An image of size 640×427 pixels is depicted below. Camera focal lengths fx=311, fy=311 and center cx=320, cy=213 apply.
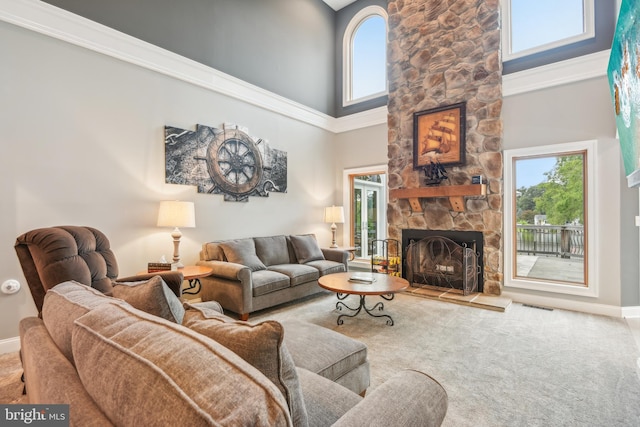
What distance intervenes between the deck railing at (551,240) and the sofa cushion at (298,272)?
299cm

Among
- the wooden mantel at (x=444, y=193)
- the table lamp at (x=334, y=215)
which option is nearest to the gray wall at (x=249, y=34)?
the table lamp at (x=334, y=215)

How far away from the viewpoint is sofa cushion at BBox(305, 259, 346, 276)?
4.43 metres

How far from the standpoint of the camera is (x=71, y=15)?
306 cm

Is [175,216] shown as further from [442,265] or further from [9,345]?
[442,265]

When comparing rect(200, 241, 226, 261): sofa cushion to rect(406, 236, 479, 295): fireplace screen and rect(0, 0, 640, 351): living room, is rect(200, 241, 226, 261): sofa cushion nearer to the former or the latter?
rect(0, 0, 640, 351): living room

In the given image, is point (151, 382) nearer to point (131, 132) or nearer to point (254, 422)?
point (254, 422)

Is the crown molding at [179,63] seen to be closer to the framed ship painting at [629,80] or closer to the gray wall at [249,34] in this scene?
the gray wall at [249,34]

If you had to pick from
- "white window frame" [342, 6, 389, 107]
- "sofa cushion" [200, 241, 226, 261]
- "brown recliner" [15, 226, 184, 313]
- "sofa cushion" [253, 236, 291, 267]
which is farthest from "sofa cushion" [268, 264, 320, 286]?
"white window frame" [342, 6, 389, 107]

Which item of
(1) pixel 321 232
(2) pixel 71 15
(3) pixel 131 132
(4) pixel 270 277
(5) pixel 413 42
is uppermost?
(5) pixel 413 42

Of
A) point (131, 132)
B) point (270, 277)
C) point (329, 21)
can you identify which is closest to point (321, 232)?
point (270, 277)

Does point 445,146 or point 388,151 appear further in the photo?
point 388,151

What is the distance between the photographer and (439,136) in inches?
193

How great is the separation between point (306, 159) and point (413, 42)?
2.64m

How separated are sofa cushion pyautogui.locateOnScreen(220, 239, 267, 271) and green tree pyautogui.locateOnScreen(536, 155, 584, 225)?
3973mm
